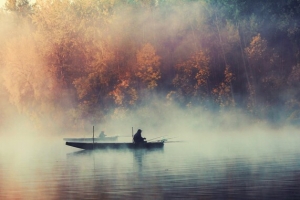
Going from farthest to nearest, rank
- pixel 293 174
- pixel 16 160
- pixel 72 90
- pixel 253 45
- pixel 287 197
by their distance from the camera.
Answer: pixel 72 90, pixel 253 45, pixel 16 160, pixel 293 174, pixel 287 197

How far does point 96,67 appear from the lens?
262 feet

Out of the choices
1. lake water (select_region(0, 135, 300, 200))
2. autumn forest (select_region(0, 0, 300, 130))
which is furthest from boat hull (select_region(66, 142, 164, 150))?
autumn forest (select_region(0, 0, 300, 130))

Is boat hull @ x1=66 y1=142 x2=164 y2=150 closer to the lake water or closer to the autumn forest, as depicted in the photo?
the lake water

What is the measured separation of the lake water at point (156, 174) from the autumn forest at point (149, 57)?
26.9 m

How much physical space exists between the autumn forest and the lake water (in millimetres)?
26939

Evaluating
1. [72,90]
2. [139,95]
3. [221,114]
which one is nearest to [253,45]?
[221,114]

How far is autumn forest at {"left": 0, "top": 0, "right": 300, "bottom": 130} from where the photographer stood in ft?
254

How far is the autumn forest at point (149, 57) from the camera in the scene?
77.6 meters

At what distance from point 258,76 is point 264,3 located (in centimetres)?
796

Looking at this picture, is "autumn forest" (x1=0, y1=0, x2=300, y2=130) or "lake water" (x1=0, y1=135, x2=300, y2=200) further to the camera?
"autumn forest" (x1=0, y1=0, x2=300, y2=130)

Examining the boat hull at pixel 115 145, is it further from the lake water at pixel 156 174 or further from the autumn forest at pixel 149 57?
the autumn forest at pixel 149 57

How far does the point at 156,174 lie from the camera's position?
33.8m

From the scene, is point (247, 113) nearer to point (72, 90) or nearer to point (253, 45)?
point (253, 45)

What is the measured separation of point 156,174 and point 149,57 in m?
46.3
